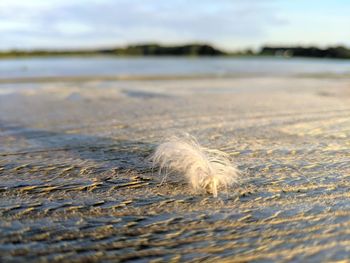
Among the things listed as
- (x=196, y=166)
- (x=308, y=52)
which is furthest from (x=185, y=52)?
(x=196, y=166)

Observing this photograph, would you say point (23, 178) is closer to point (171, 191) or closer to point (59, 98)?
point (171, 191)

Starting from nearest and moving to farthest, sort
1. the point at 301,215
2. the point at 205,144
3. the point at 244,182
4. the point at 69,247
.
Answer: the point at 69,247 → the point at 301,215 → the point at 244,182 → the point at 205,144

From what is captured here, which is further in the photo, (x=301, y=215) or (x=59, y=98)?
(x=59, y=98)

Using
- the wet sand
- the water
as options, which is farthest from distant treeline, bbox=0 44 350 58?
the wet sand

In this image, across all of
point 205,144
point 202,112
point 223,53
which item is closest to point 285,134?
point 205,144

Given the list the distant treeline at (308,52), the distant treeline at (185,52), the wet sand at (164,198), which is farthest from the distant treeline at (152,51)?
the wet sand at (164,198)

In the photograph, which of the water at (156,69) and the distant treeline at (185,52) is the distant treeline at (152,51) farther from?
the water at (156,69)

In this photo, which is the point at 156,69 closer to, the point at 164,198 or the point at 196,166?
the point at 196,166
